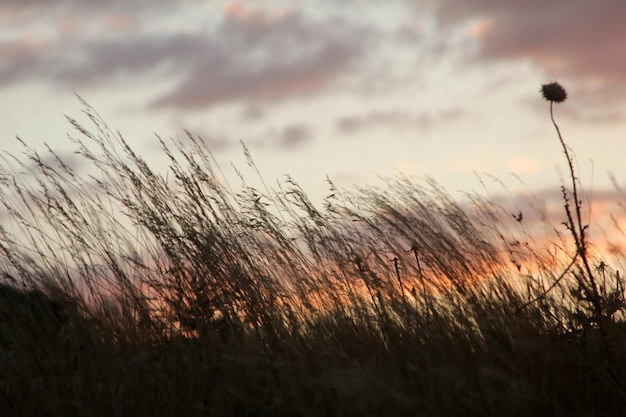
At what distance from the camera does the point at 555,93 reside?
3146mm

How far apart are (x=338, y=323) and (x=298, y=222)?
822 mm

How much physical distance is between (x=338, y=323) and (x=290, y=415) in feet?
2.75

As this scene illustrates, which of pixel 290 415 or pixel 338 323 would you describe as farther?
pixel 338 323

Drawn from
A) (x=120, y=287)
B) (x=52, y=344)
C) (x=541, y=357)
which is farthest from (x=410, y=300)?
(x=52, y=344)

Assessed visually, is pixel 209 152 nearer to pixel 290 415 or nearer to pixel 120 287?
pixel 120 287

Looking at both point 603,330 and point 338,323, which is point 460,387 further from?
point 338,323

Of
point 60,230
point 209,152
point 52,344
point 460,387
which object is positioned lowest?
point 460,387

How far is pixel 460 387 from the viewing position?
269 cm

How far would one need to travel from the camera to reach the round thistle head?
314cm

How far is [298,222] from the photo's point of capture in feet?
13.9

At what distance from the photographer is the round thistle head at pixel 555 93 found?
314 cm

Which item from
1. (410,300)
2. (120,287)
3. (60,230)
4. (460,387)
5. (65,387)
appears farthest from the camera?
(60,230)

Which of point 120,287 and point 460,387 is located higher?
point 120,287

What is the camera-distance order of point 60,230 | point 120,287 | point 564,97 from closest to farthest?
1. point 564,97
2. point 120,287
3. point 60,230
